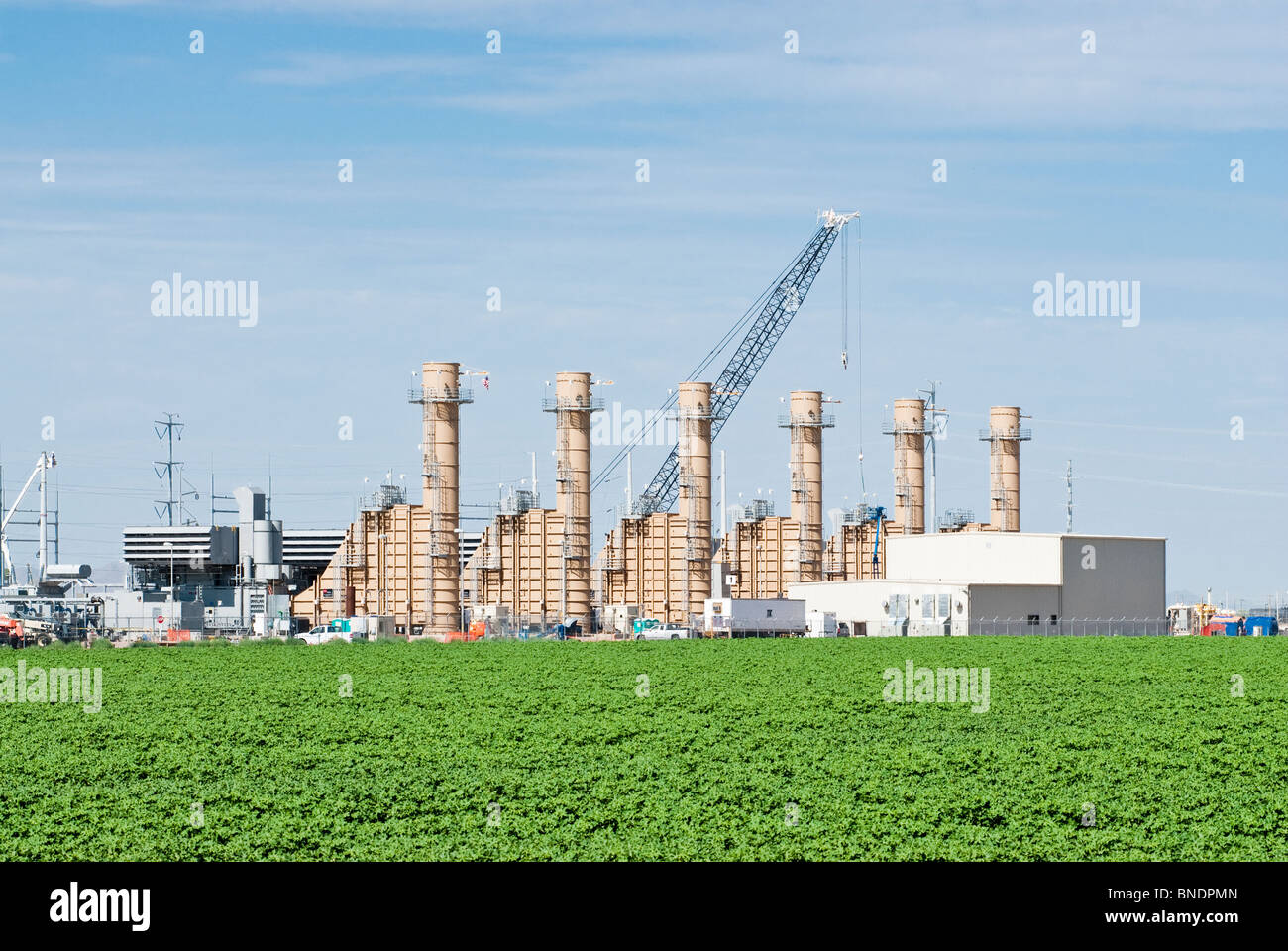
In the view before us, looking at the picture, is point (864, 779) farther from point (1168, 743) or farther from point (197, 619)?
point (197, 619)

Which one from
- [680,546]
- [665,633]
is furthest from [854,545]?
Answer: [665,633]

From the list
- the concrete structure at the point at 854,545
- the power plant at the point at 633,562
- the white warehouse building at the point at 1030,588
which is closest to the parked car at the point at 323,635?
the power plant at the point at 633,562

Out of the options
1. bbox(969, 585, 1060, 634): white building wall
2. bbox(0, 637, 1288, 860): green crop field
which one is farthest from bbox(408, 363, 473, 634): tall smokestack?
bbox(0, 637, 1288, 860): green crop field

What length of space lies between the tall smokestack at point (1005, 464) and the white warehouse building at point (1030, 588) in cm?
3779

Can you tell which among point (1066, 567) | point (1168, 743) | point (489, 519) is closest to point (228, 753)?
point (1168, 743)

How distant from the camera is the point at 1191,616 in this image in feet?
349

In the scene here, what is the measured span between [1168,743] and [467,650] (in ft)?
124

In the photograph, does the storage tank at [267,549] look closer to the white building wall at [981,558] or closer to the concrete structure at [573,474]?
the concrete structure at [573,474]

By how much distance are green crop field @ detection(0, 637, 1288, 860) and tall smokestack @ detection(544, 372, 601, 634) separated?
1981 inches

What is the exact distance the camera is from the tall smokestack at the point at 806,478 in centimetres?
11329

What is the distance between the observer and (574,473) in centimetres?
9800
